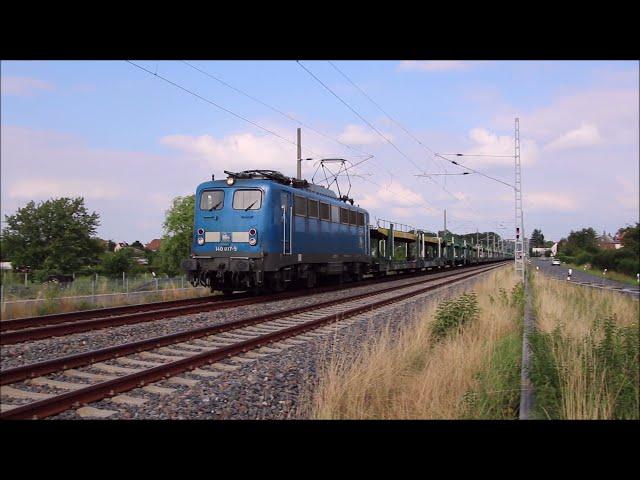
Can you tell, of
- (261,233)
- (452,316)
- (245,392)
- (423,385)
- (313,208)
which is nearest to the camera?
(423,385)

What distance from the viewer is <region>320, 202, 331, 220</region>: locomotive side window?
20.7m

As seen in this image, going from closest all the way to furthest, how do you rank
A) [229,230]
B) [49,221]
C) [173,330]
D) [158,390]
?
[158,390], [49,221], [173,330], [229,230]

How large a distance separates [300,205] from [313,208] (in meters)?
1.28

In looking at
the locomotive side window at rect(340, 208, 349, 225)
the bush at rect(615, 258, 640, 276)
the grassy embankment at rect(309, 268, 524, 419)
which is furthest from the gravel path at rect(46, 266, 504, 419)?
the locomotive side window at rect(340, 208, 349, 225)

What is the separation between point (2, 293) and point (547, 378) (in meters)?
10.8

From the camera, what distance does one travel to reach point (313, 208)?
19859 mm

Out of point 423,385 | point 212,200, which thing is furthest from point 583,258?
point 212,200

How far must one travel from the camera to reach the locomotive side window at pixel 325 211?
20.7 meters

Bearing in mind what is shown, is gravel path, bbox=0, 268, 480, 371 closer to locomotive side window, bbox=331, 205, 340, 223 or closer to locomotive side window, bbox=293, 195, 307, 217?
locomotive side window, bbox=293, 195, 307, 217

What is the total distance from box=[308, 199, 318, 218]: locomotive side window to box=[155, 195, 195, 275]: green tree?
407cm

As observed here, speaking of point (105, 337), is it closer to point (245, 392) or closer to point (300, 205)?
point (245, 392)
